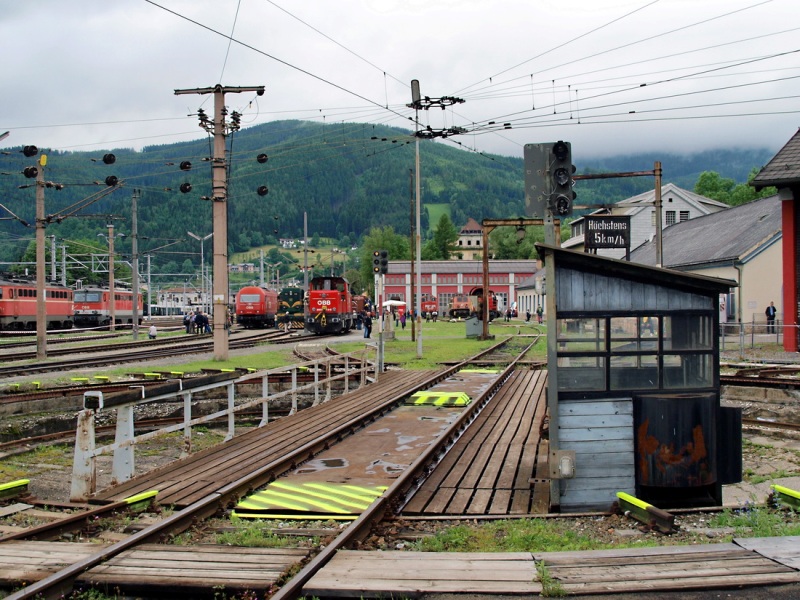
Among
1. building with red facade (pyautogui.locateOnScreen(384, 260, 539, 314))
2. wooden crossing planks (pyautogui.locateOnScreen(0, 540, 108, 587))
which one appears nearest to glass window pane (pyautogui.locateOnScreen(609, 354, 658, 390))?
wooden crossing planks (pyautogui.locateOnScreen(0, 540, 108, 587))

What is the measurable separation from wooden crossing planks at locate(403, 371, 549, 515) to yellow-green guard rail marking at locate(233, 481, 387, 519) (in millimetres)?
591

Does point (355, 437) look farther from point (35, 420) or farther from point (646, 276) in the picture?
point (35, 420)

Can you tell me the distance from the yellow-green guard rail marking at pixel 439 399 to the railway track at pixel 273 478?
1.41 meters

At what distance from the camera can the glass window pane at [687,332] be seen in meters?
8.84

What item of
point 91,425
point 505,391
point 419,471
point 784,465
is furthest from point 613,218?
point 91,425

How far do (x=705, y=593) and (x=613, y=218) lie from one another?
47.6ft

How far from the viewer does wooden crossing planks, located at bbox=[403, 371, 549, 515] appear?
8266 mm

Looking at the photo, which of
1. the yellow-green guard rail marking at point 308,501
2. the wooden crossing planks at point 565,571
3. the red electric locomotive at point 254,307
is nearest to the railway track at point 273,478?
the yellow-green guard rail marking at point 308,501

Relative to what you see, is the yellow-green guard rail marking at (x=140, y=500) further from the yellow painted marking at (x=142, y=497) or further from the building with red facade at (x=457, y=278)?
the building with red facade at (x=457, y=278)

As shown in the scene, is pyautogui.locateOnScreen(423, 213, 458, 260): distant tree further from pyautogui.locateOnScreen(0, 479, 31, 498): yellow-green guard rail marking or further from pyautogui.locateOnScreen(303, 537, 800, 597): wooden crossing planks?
pyautogui.locateOnScreen(303, 537, 800, 597): wooden crossing planks

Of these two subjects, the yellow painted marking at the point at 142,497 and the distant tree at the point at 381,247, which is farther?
the distant tree at the point at 381,247

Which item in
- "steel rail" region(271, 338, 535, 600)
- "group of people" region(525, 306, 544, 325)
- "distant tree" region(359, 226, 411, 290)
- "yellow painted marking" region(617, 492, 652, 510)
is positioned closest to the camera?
"steel rail" region(271, 338, 535, 600)

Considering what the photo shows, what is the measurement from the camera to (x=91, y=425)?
8258mm

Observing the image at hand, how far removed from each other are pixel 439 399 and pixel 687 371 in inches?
321
